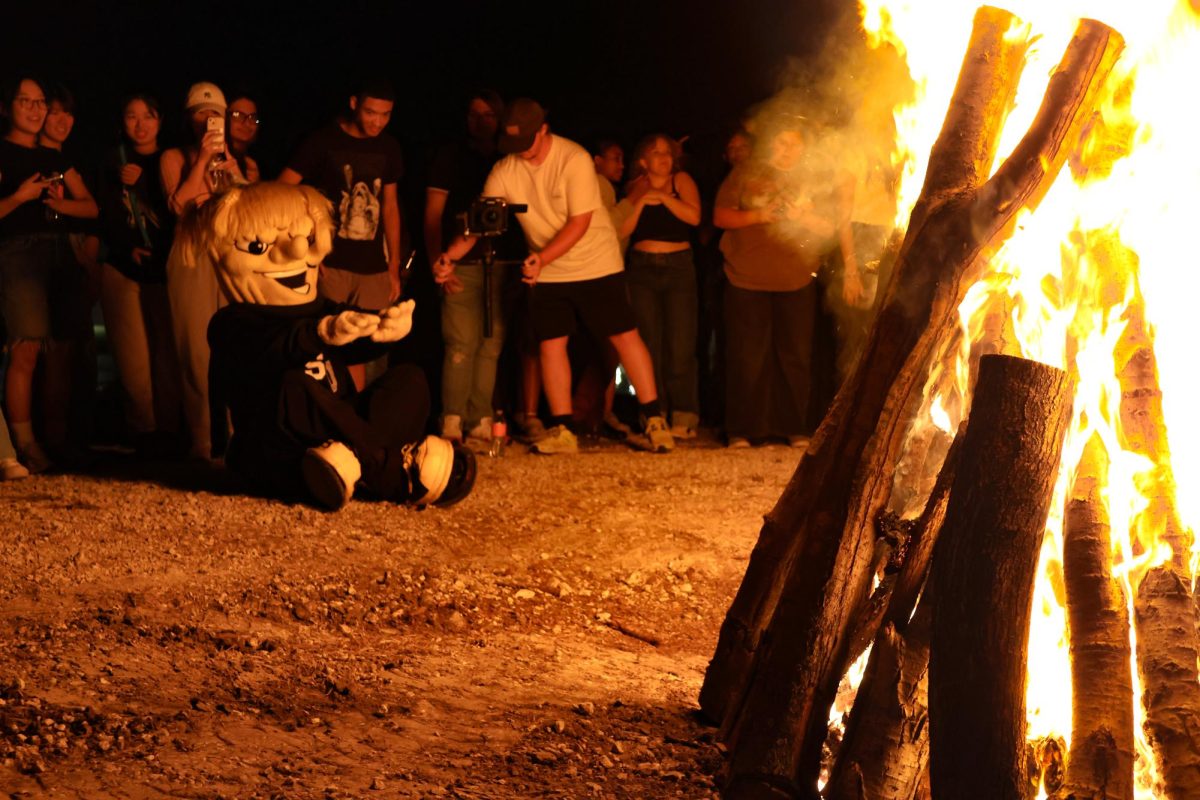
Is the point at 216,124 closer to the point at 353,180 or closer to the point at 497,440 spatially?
the point at 353,180

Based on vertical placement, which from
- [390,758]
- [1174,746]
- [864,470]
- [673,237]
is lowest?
[390,758]

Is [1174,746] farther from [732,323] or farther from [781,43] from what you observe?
[781,43]

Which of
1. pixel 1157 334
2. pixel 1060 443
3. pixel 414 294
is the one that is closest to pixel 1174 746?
pixel 1060 443

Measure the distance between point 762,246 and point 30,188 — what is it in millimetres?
4261

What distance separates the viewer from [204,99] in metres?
6.97

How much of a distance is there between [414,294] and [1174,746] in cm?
658

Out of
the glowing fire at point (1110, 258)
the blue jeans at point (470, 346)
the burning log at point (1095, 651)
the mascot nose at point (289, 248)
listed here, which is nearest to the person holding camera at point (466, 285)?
the blue jeans at point (470, 346)

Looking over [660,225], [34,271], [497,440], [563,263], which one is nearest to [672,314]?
[660,225]

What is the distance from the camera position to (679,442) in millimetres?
8258

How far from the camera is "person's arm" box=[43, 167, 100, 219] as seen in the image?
6938mm

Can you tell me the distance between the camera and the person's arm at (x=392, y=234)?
25.0 ft

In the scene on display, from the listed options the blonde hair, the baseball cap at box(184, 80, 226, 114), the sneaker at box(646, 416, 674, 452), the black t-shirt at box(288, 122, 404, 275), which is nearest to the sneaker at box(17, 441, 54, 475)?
the blonde hair

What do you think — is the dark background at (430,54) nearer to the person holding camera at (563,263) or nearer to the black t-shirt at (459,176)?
the black t-shirt at (459,176)

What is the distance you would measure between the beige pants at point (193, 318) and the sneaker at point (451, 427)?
144 cm
